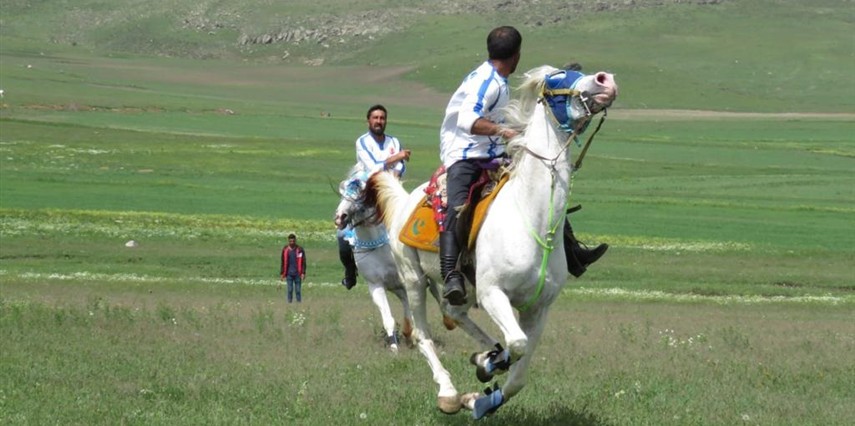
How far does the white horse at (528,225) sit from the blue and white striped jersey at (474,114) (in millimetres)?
276

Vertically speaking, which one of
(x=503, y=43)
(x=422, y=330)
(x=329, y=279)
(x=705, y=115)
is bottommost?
(x=705, y=115)

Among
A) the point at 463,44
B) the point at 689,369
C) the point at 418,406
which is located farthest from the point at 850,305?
the point at 463,44

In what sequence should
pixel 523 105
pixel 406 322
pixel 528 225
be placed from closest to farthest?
1. pixel 528 225
2. pixel 523 105
3. pixel 406 322

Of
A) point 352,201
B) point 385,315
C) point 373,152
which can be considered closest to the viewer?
point 352,201

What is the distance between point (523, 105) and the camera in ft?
37.1

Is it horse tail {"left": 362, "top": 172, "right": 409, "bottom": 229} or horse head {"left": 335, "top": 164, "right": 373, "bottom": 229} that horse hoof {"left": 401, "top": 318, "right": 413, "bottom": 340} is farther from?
horse tail {"left": 362, "top": 172, "right": 409, "bottom": 229}

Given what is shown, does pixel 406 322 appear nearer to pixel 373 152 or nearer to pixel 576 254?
pixel 373 152

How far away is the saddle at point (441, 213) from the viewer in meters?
11.4

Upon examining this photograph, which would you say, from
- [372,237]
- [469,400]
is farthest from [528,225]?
[372,237]

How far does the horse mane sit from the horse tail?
8.07 ft

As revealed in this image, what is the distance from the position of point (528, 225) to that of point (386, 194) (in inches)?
140

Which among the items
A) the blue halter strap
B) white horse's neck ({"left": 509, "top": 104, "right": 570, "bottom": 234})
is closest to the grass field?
white horse's neck ({"left": 509, "top": 104, "right": 570, "bottom": 234})

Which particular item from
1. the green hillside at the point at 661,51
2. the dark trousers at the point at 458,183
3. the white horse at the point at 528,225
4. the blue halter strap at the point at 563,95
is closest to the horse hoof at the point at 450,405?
the white horse at the point at 528,225

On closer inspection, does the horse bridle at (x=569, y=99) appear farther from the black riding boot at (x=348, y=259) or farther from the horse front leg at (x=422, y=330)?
the black riding boot at (x=348, y=259)
